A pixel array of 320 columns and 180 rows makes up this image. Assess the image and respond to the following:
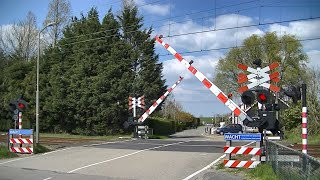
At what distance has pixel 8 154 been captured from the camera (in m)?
20.7

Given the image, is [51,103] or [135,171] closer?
[135,171]

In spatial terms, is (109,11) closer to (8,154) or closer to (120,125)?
(120,125)

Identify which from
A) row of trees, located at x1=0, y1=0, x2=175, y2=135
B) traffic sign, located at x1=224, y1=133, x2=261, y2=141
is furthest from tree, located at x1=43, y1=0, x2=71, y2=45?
traffic sign, located at x1=224, y1=133, x2=261, y2=141

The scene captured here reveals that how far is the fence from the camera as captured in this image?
7461 millimetres

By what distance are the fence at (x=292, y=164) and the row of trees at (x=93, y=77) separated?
32.2 metres

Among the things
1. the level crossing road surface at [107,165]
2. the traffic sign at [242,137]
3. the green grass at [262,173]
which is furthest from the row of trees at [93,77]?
the green grass at [262,173]

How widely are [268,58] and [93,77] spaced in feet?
96.6

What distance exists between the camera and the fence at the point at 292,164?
7.46 meters

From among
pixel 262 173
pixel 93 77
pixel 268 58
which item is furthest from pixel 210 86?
pixel 268 58

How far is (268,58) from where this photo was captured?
204ft

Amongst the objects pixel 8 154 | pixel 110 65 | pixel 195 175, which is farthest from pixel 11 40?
pixel 195 175

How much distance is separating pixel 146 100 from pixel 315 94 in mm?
18826

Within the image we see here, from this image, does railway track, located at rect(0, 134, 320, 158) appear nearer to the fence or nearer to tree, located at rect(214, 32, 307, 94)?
the fence

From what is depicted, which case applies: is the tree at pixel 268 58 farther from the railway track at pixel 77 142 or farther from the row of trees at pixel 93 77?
the railway track at pixel 77 142
